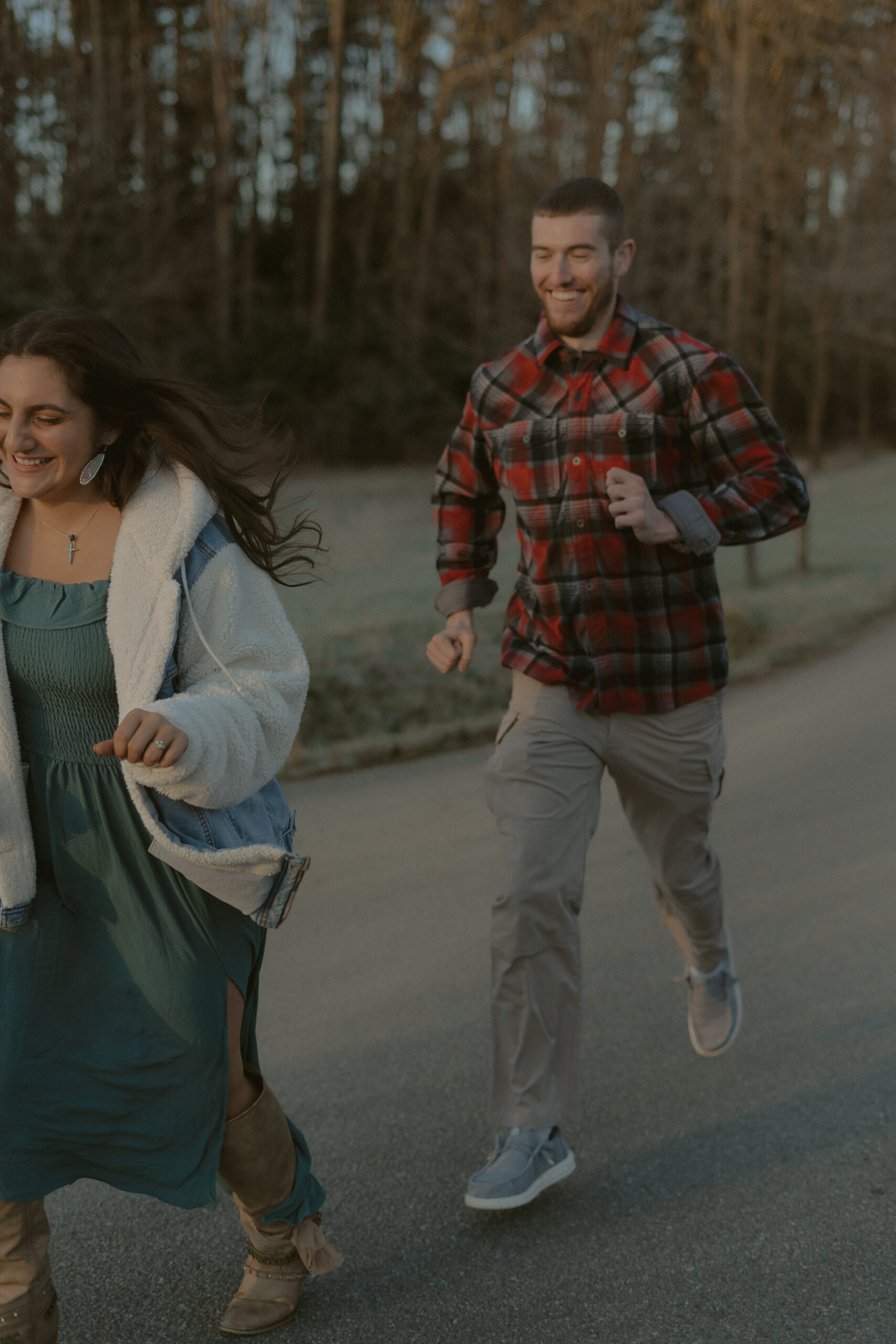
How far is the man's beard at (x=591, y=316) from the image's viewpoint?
3.35 m

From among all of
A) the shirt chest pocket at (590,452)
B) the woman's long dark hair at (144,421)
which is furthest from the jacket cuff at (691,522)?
the woman's long dark hair at (144,421)

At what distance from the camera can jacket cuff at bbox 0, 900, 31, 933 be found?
2393mm

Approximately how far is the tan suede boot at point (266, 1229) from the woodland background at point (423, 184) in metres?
10.4

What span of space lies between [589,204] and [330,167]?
1112 inches

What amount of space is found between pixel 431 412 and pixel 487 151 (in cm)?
647

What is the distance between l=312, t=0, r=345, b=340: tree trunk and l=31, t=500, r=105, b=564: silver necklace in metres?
26.7

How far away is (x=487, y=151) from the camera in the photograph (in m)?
30.1

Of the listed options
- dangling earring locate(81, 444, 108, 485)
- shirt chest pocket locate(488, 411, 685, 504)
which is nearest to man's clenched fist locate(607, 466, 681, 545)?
shirt chest pocket locate(488, 411, 685, 504)

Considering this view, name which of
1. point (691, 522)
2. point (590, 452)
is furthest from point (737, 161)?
point (691, 522)

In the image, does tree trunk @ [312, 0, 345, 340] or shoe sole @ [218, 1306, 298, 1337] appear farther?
tree trunk @ [312, 0, 345, 340]

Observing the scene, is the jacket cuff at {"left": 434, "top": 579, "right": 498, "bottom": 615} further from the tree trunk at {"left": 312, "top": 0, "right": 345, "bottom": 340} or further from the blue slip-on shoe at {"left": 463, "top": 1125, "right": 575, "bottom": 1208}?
the tree trunk at {"left": 312, "top": 0, "right": 345, "bottom": 340}

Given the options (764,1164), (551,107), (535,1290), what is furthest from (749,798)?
(551,107)

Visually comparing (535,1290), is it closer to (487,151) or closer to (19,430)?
(19,430)

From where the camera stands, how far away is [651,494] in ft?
10.9
